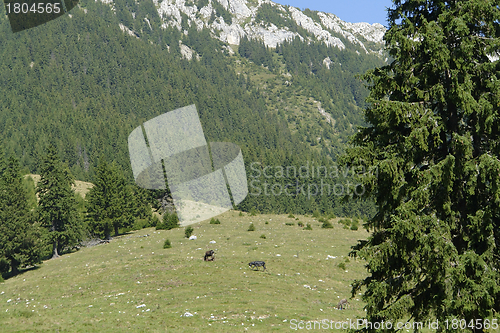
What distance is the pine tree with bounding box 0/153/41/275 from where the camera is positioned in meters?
39.9

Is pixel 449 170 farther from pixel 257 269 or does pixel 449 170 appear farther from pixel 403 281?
pixel 257 269

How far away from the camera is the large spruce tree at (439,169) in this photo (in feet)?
29.2

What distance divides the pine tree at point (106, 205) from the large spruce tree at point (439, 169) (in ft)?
166

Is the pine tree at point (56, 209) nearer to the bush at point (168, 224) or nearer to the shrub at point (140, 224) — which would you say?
the bush at point (168, 224)

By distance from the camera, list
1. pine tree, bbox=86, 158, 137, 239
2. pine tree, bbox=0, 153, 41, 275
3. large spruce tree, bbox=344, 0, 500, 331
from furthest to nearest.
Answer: pine tree, bbox=86, 158, 137, 239 → pine tree, bbox=0, 153, 41, 275 → large spruce tree, bbox=344, 0, 500, 331

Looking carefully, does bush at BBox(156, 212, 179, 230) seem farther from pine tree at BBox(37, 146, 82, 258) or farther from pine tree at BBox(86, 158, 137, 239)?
pine tree at BBox(37, 146, 82, 258)

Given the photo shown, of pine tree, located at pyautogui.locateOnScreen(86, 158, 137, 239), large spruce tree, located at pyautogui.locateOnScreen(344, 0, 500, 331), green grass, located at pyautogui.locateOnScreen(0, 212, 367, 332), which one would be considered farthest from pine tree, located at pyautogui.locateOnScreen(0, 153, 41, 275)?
large spruce tree, located at pyautogui.locateOnScreen(344, 0, 500, 331)

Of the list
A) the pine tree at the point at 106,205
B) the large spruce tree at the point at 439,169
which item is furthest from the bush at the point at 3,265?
the large spruce tree at the point at 439,169

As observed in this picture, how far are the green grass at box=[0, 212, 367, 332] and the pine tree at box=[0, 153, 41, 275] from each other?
1.81 metres

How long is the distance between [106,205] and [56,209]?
8721 millimetres

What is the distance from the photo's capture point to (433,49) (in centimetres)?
934

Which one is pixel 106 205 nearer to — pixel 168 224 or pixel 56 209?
pixel 56 209

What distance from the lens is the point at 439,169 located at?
29.9ft

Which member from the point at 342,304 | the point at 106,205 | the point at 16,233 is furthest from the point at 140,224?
the point at 342,304
